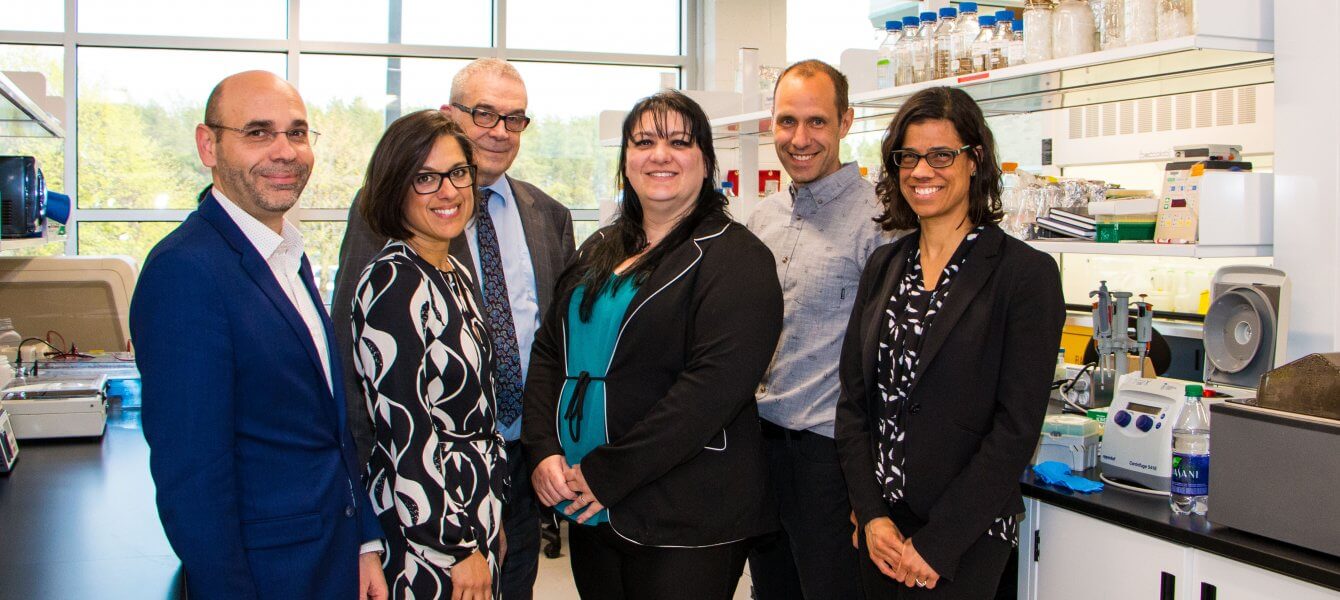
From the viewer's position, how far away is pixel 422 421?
1.58 m

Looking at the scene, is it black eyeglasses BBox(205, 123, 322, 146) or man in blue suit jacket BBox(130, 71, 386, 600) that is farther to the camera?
black eyeglasses BBox(205, 123, 322, 146)

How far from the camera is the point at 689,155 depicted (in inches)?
74.7

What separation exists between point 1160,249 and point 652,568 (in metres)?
1.38

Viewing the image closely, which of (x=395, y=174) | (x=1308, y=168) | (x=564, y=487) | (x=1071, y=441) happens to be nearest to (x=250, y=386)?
(x=395, y=174)

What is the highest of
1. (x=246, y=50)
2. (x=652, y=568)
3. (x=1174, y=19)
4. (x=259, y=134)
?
(x=246, y=50)

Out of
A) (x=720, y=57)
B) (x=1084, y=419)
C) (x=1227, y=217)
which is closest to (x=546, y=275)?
(x=1084, y=419)

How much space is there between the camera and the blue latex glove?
87.5 inches

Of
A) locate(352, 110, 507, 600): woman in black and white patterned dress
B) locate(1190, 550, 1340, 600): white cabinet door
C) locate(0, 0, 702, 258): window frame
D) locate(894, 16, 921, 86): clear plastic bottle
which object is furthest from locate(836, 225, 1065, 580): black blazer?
locate(0, 0, 702, 258): window frame

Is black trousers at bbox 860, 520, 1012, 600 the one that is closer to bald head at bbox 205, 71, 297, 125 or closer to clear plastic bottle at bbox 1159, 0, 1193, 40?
clear plastic bottle at bbox 1159, 0, 1193, 40

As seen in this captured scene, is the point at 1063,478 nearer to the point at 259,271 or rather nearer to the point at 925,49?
the point at 925,49

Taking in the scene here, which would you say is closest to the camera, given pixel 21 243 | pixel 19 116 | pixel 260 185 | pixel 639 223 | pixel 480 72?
pixel 260 185

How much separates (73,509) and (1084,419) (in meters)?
2.23

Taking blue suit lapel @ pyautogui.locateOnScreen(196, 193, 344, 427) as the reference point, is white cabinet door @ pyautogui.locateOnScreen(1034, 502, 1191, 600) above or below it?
below

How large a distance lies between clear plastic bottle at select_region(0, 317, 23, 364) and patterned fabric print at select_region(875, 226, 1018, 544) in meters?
2.91
